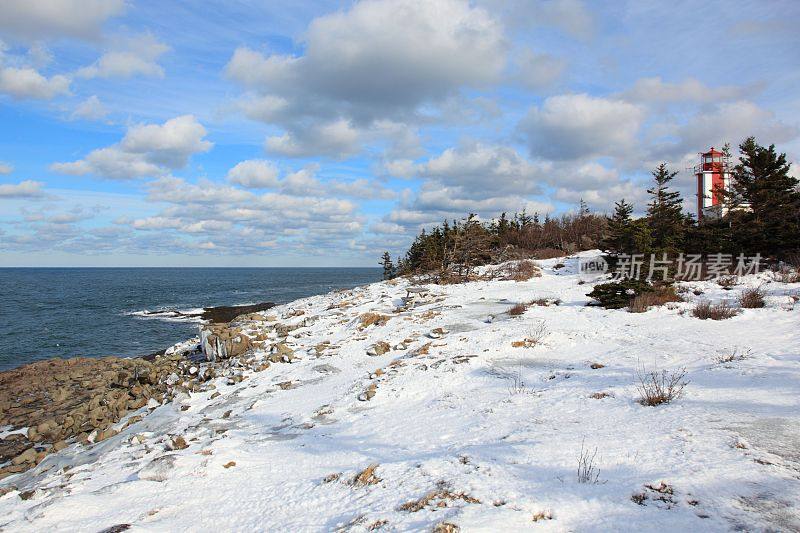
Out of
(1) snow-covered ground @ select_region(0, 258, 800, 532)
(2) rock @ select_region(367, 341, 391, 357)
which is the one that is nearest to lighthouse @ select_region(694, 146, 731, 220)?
(1) snow-covered ground @ select_region(0, 258, 800, 532)

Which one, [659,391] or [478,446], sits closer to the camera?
[478,446]

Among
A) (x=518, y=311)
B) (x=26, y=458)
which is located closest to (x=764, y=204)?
(x=518, y=311)

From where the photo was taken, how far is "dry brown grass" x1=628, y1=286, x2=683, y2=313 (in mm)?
13305

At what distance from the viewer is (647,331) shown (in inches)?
428

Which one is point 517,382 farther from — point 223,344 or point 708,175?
A: point 708,175

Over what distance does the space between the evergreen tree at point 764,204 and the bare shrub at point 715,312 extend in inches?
430

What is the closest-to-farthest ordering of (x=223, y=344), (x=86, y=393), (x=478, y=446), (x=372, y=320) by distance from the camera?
(x=478, y=446), (x=86, y=393), (x=223, y=344), (x=372, y=320)

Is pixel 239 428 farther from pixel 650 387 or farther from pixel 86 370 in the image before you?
pixel 86 370

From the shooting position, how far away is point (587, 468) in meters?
4.43

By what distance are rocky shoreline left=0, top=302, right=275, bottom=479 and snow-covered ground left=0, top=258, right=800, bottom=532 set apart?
1105mm

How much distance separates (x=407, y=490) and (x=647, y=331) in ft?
29.1

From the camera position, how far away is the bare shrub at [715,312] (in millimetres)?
11492

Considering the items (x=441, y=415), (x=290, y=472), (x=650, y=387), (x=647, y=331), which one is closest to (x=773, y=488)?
(x=650, y=387)

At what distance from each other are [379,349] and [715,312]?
9.14m
